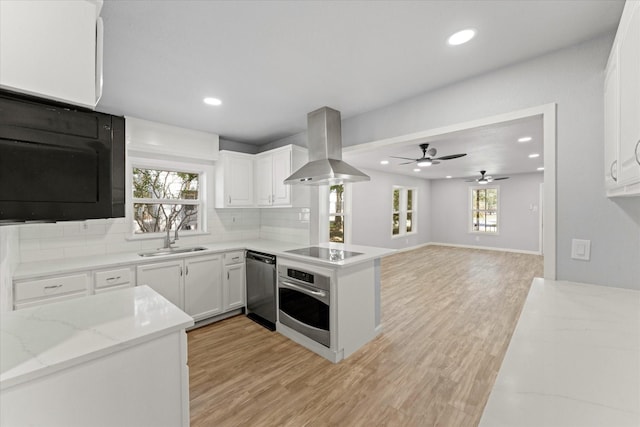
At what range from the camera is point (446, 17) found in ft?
5.00

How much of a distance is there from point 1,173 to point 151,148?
2.96m

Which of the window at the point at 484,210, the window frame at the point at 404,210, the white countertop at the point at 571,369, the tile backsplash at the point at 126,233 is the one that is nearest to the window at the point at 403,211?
the window frame at the point at 404,210

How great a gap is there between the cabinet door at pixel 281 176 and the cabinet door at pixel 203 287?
1.06 m

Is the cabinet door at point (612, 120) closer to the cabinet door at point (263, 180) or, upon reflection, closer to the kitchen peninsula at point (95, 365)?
the kitchen peninsula at point (95, 365)

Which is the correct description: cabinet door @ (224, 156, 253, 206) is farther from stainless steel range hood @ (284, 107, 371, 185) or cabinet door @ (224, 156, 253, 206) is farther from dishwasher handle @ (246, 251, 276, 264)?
stainless steel range hood @ (284, 107, 371, 185)

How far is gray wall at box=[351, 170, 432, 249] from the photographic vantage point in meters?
6.57

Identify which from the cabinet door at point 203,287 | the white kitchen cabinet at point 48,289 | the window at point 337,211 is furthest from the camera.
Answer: the window at point 337,211

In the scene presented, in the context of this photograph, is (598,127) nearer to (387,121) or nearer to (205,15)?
(387,121)

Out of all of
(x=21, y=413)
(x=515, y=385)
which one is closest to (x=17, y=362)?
(x=21, y=413)

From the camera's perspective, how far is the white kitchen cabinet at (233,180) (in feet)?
12.4

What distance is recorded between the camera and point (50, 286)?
229 centimetres

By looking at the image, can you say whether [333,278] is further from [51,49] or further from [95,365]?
[51,49]

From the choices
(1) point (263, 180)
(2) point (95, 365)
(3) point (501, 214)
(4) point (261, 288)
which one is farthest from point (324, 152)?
(3) point (501, 214)

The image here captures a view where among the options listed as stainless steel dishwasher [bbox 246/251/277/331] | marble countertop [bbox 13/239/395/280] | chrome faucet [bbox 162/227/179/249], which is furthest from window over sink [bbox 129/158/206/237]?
stainless steel dishwasher [bbox 246/251/277/331]
